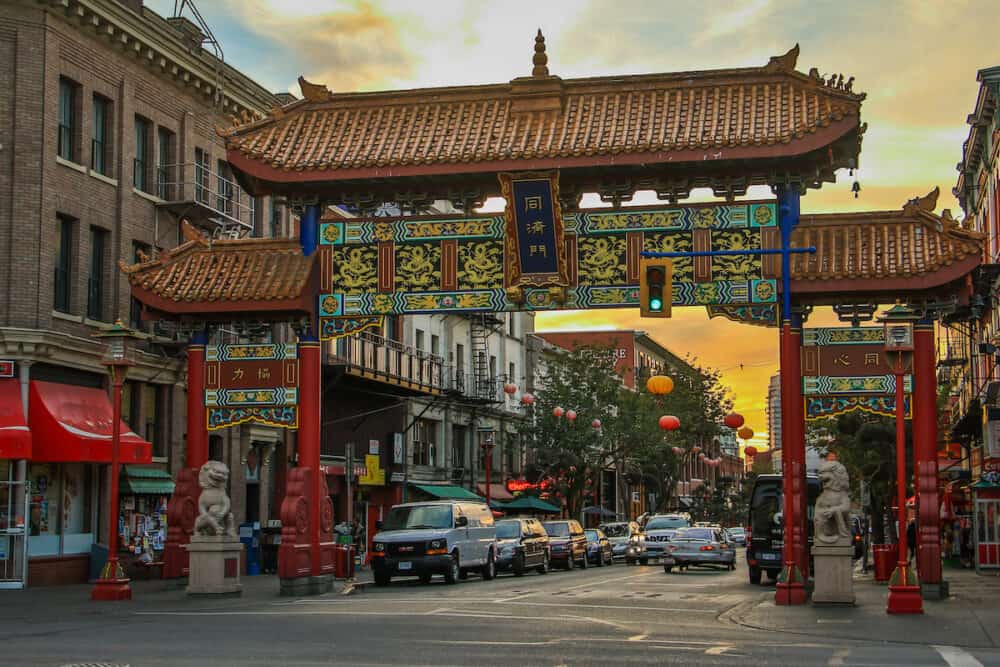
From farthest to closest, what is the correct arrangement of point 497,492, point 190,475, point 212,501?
point 497,492 → point 190,475 → point 212,501

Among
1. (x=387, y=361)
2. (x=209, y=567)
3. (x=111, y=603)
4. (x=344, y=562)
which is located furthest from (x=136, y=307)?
(x=387, y=361)

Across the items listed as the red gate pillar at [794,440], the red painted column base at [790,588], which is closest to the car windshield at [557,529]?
the red gate pillar at [794,440]

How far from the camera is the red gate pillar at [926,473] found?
24.5 meters

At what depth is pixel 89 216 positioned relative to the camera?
33969 millimetres

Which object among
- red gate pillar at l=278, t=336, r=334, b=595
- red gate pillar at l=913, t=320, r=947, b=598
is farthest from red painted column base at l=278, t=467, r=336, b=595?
red gate pillar at l=913, t=320, r=947, b=598

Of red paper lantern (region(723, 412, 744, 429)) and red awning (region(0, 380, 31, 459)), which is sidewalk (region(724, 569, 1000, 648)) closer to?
red awning (region(0, 380, 31, 459))

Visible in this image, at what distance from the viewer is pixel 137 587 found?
101 ft

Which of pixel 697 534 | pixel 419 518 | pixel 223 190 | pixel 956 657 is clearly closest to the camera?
pixel 956 657

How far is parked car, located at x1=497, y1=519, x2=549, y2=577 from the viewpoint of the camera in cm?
3931

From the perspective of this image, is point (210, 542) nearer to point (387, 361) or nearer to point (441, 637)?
point (441, 637)

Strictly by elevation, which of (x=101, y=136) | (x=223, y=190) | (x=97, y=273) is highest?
(x=101, y=136)

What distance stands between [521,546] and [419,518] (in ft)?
23.3

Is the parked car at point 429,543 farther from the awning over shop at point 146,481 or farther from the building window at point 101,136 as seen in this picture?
the building window at point 101,136

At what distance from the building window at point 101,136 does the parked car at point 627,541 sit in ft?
84.8
